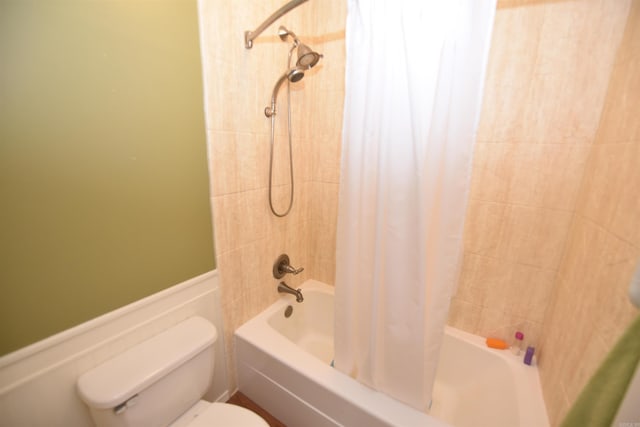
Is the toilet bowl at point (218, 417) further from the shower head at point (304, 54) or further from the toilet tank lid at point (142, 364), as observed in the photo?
the shower head at point (304, 54)

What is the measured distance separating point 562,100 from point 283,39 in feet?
4.43

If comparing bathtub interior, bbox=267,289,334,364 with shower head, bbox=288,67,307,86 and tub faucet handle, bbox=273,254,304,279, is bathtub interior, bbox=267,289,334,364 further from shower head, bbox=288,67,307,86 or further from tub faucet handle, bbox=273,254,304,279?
shower head, bbox=288,67,307,86

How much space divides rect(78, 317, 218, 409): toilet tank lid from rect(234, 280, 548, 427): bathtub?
372 millimetres

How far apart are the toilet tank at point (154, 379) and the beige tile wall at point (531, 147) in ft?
4.59

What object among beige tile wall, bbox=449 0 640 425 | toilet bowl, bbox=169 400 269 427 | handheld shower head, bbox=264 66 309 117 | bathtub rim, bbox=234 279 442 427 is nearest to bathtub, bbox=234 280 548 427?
bathtub rim, bbox=234 279 442 427

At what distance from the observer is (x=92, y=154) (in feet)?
2.37

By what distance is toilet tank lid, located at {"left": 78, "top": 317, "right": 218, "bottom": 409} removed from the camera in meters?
0.71

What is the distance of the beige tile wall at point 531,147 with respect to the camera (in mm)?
979

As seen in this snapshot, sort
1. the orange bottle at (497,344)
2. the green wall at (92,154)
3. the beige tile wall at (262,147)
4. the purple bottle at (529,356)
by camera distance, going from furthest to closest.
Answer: the orange bottle at (497,344) → the purple bottle at (529,356) → the beige tile wall at (262,147) → the green wall at (92,154)

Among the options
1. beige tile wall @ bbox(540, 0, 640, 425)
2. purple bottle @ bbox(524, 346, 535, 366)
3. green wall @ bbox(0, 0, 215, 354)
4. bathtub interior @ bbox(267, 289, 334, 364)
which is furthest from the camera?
bathtub interior @ bbox(267, 289, 334, 364)

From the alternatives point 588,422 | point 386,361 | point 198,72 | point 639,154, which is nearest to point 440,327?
point 386,361

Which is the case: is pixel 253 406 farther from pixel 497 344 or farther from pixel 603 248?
pixel 603 248

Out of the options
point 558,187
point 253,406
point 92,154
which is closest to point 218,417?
point 253,406

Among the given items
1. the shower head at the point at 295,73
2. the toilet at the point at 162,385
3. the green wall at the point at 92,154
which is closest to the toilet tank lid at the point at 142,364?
the toilet at the point at 162,385
